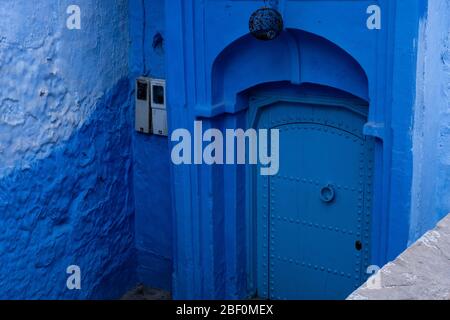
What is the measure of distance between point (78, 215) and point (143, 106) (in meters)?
1.04

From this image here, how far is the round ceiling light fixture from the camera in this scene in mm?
4258

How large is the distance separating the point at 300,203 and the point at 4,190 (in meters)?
2.16

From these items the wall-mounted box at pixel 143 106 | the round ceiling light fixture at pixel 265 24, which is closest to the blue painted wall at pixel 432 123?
the round ceiling light fixture at pixel 265 24

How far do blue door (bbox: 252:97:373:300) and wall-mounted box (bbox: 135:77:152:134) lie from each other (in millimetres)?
941

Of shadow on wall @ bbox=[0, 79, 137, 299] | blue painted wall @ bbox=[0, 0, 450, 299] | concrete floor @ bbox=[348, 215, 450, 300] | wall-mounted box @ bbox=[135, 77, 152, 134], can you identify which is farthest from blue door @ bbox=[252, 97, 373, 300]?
concrete floor @ bbox=[348, 215, 450, 300]

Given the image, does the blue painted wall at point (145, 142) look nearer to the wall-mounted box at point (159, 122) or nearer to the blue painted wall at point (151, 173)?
the blue painted wall at point (151, 173)

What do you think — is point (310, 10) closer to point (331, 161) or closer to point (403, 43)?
point (403, 43)

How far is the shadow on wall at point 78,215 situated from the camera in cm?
468

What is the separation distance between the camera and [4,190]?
14.9 feet

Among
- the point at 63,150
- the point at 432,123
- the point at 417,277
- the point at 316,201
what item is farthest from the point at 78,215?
the point at 417,277

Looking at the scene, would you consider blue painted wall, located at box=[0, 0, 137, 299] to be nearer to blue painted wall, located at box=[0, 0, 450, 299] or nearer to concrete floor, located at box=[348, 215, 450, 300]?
blue painted wall, located at box=[0, 0, 450, 299]

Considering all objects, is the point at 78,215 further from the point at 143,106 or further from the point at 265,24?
the point at 265,24

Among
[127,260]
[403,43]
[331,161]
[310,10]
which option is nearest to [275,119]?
[331,161]

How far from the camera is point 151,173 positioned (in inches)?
224
